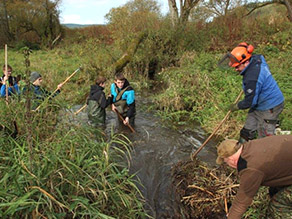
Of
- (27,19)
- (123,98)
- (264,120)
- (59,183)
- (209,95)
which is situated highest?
(27,19)

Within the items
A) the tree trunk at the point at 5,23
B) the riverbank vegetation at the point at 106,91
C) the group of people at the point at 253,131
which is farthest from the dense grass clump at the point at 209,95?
the tree trunk at the point at 5,23

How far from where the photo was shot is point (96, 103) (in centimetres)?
493

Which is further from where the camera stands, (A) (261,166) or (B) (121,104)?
(B) (121,104)

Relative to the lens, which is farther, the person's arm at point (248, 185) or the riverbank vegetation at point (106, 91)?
the riverbank vegetation at point (106, 91)

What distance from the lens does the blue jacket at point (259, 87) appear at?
135 inches

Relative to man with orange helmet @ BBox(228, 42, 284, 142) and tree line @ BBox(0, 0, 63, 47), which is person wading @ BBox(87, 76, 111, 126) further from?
tree line @ BBox(0, 0, 63, 47)

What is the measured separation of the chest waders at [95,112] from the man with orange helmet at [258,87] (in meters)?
2.73

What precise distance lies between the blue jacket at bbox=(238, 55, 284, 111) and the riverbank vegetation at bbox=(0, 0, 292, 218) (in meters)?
1.38

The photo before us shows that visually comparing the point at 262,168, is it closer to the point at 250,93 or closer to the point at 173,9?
the point at 250,93

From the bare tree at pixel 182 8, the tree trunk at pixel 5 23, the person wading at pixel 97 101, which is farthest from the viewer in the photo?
the tree trunk at pixel 5 23

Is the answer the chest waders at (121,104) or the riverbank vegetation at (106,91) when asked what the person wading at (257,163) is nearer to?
the riverbank vegetation at (106,91)

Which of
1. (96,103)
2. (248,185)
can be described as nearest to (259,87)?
(248,185)

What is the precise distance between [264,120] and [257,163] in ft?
6.16

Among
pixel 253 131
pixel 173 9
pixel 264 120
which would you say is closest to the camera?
pixel 264 120
